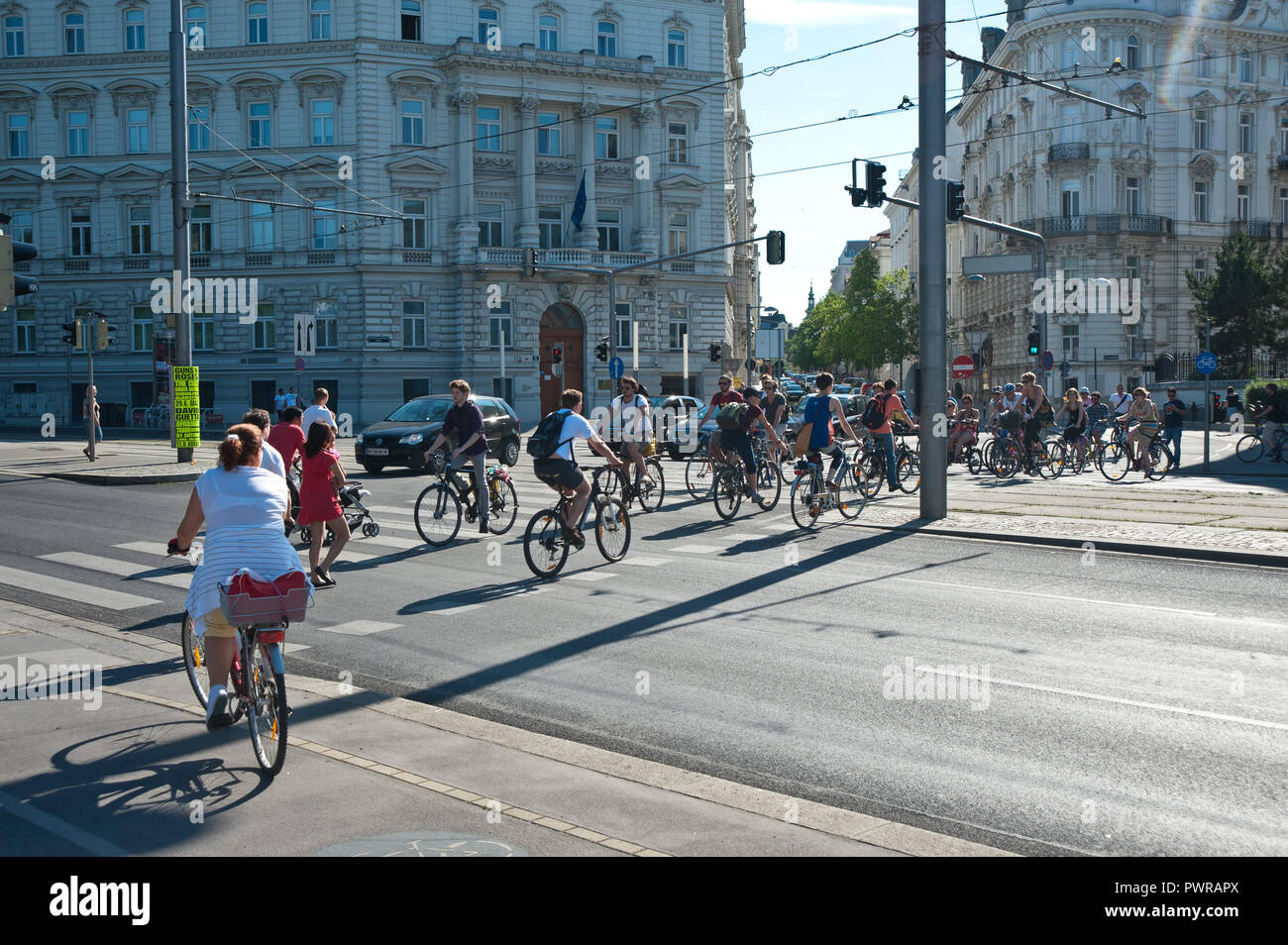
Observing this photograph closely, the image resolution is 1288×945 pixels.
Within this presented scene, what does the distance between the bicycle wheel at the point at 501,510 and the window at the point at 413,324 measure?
36.4m

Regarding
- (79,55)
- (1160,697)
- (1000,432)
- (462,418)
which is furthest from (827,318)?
(1160,697)

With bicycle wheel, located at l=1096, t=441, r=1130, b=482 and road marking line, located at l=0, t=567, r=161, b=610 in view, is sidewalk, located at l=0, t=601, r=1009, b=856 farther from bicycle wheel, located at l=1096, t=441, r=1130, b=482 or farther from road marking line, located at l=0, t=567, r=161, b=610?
bicycle wheel, located at l=1096, t=441, r=1130, b=482

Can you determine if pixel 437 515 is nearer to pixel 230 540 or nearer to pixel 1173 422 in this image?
pixel 230 540

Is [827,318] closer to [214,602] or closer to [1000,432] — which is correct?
[1000,432]

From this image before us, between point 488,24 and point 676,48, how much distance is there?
849 cm

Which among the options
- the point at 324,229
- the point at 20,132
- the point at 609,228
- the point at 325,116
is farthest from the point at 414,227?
the point at 20,132

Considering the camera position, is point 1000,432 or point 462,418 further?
point 1000,432

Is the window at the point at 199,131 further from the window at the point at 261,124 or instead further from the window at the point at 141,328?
the window at the point at 141,328

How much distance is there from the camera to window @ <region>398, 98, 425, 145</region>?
51.7 meters

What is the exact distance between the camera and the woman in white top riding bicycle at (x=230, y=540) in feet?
Result: 19.9

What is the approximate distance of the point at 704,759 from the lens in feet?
20.4

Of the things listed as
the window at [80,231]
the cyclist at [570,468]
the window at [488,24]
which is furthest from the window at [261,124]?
the cyclist at [570,468]

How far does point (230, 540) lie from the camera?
6.05m
